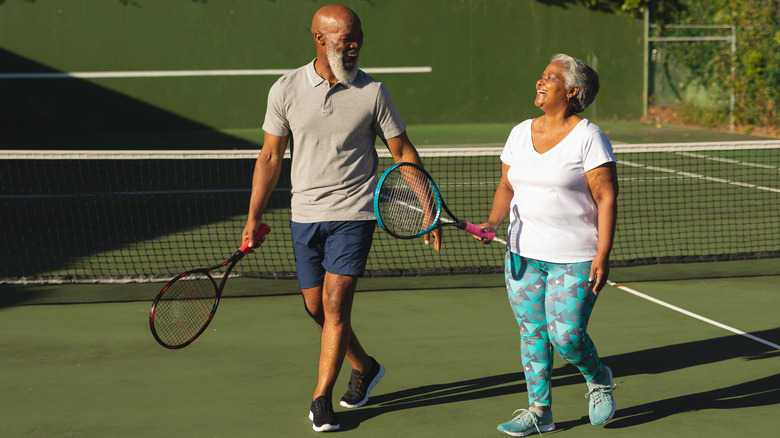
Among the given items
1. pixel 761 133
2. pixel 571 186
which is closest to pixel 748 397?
pixel 571 186

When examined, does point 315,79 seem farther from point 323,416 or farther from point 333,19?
point 323,416

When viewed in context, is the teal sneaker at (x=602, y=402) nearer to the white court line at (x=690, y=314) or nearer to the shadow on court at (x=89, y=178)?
the white court line at (x=690, y=314)

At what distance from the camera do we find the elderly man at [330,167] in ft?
13.8

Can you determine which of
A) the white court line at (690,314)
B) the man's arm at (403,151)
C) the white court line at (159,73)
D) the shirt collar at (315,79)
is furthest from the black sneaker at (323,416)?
the white court line at (159,73)

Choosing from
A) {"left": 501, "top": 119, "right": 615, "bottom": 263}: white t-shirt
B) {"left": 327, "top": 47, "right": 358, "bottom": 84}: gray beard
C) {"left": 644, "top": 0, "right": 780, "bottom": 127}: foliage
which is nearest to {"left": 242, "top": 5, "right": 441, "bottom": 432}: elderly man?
{"left": 327, "top": 47, "right": 358, "bottom": 84}: gray beard

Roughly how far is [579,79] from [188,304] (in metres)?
2.06

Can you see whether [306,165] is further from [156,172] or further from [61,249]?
[156,172]

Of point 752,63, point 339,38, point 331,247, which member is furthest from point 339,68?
point 752,63

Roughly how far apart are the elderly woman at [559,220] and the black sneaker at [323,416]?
2.66 feet

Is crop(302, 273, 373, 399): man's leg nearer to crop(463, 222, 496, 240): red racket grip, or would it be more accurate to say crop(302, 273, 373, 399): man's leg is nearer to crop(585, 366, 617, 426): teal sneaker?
crop(463, 222, 496, 240): red racket grip

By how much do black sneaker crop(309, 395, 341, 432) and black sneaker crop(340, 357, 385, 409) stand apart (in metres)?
0.37

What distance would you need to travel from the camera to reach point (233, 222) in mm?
10797

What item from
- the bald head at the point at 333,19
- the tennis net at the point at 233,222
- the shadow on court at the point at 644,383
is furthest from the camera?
the tennis net at the point at 233,222

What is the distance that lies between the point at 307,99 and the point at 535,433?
5.96 ft
